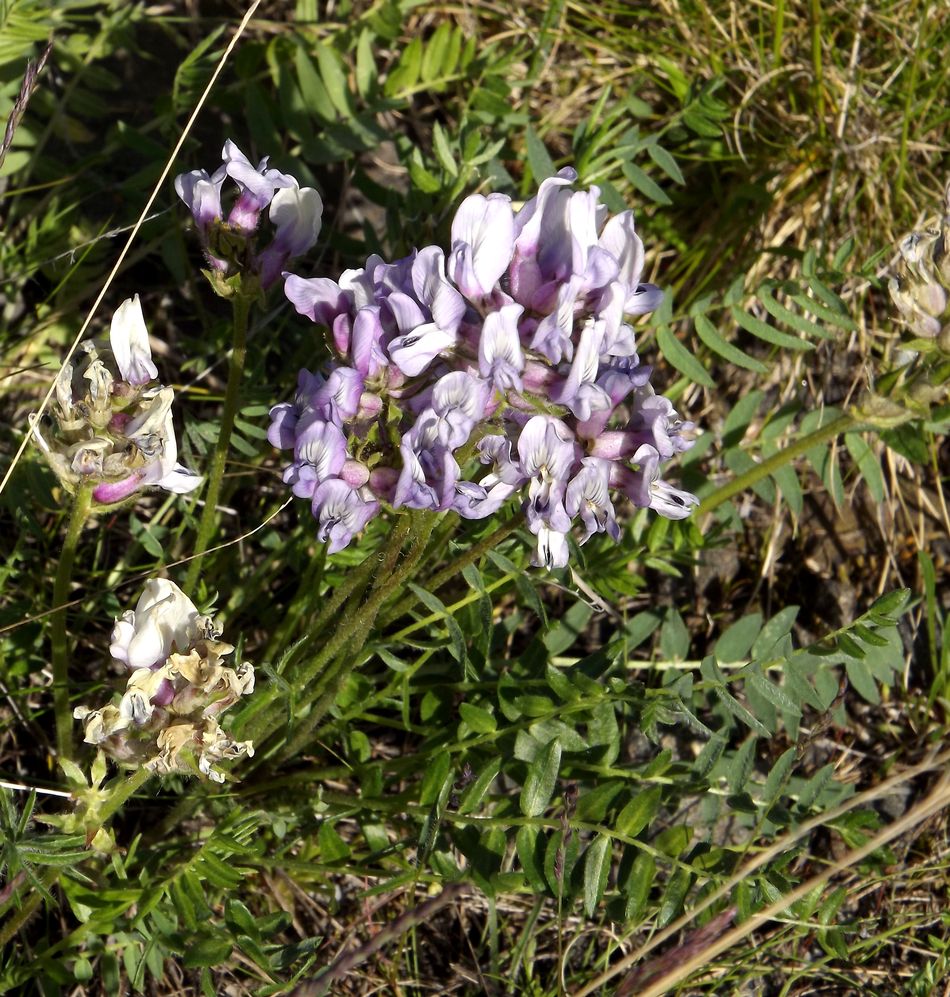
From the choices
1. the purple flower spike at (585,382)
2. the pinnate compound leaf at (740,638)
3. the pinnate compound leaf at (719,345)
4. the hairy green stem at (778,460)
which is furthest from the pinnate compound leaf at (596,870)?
the pinnate compound leaf at (719,345)

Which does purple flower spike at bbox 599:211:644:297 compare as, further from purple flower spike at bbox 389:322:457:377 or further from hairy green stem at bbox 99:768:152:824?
hairy green stem at bbox 99:768:152:824

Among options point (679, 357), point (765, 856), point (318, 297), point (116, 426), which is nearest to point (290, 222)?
point (318, 297)

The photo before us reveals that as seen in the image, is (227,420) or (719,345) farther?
(719,345)

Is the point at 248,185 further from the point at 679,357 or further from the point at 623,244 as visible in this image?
the point at 679,357

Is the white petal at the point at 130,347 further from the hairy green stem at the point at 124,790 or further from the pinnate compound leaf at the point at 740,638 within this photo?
the pinnate compound leaf at the point at 740,638

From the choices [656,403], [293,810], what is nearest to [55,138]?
[293,810]

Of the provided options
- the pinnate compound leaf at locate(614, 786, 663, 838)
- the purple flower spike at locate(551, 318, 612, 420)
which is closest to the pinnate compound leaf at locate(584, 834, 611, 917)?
the pinnate compound leaf at locate(614, 786, 663, 838)
